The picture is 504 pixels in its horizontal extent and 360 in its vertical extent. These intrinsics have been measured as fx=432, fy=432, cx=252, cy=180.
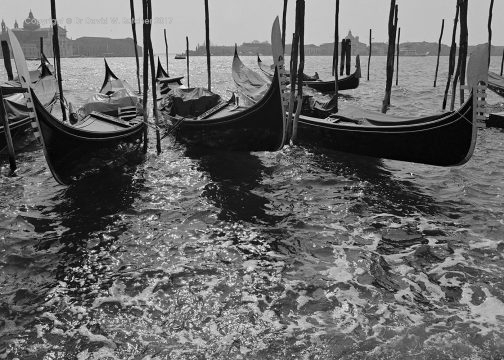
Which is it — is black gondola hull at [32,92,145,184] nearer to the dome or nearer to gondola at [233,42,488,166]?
gondola at [233,42,488,166]

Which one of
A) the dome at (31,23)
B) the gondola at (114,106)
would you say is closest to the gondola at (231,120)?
the gondola at (114,106)

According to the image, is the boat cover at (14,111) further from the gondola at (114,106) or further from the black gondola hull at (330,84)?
the black gondola hull at (330,84)

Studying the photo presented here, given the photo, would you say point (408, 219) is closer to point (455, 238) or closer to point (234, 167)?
point (455, 238)

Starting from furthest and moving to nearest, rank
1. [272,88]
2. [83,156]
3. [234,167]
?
[234,167] < [272,88] < [83,156]

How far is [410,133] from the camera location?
7031 millimetres

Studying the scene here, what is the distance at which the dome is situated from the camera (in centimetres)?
11616

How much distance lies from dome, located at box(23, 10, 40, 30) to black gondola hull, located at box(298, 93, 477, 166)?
12887 cm

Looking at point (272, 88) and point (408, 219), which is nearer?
point (408, 219)

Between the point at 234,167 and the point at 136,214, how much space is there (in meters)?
2.65

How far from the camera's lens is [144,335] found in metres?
3.49

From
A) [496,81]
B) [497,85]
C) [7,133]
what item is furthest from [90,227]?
[496,81]

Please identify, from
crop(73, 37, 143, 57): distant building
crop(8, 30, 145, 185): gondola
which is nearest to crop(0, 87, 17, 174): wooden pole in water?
crop(8, 30, 145, 185): gondola

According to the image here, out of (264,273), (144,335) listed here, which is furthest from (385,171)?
(144,335)

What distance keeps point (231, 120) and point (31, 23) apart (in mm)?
132115
